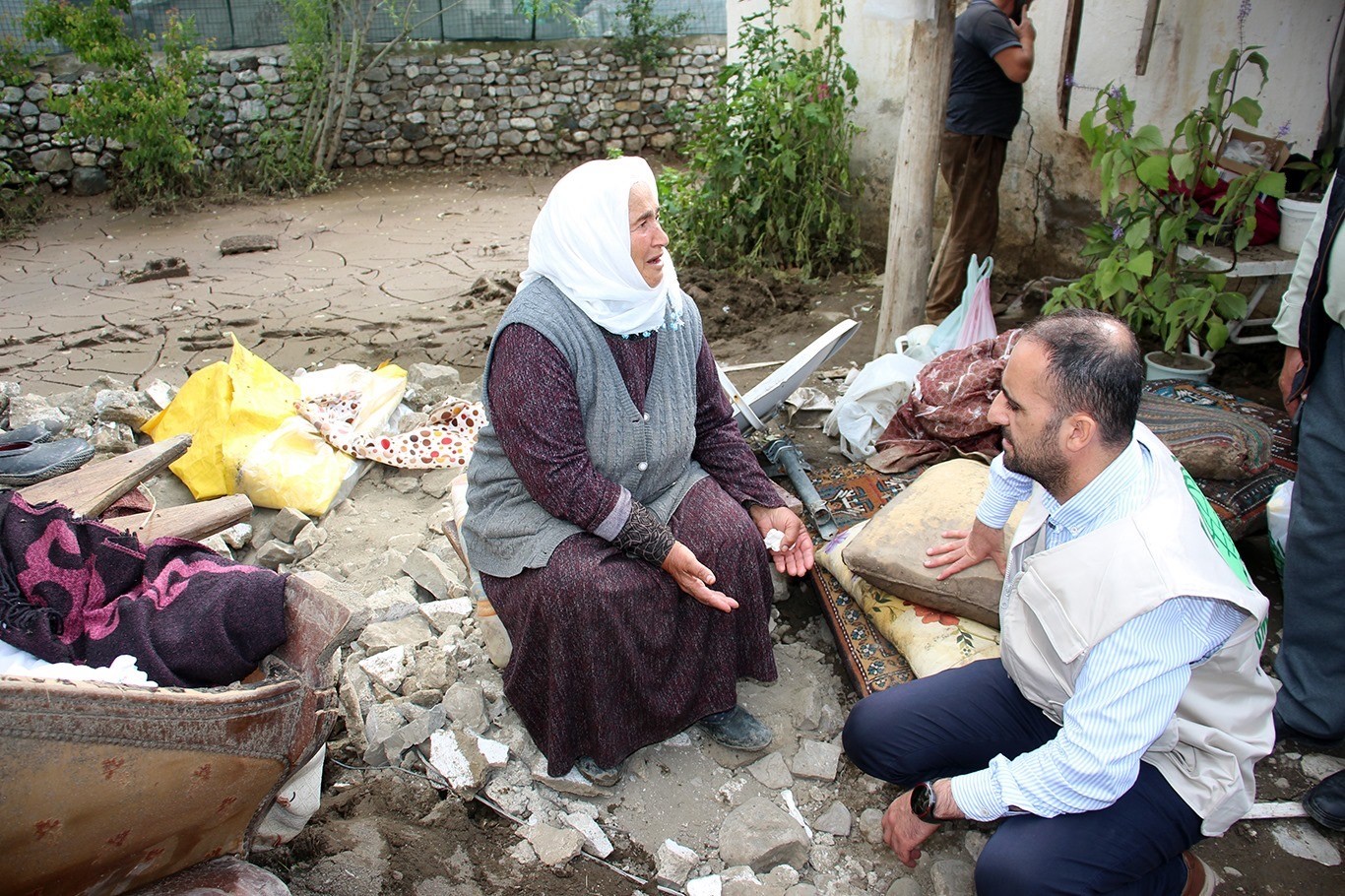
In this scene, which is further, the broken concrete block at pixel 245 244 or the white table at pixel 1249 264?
the broken concrete block at pixel 245 244

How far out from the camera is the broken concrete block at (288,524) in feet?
11.9

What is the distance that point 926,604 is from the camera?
107 inches

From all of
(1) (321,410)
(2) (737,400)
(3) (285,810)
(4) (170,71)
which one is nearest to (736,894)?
(3) (285,810)

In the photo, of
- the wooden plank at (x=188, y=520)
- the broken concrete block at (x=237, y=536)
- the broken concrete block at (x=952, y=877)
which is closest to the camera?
the broken concrete block at (x=952, y=877)

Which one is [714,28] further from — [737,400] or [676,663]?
[676,663]

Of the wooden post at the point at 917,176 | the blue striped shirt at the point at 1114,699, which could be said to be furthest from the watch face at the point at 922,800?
the wooden post at the point at 917,176

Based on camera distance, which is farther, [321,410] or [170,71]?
[170,71]

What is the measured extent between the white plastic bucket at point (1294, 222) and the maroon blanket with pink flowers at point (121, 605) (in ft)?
14.0

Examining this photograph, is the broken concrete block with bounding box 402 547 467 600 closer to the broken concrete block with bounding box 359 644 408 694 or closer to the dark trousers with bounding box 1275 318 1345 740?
the broken concrete block with bounding box 359 644 408 694

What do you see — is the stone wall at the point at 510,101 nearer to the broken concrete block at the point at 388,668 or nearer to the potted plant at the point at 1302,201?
the potted plant at the point at 1302,201

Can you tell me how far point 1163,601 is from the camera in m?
1.69

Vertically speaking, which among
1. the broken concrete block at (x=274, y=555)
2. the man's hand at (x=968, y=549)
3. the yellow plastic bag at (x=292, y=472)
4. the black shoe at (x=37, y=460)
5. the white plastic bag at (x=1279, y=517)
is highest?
the black shoe at (x=37, y=460)

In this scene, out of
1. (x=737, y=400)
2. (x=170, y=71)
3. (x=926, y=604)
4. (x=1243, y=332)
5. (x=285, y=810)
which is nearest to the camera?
→ (x=285, y=810)

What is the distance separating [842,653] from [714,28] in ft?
36.0
